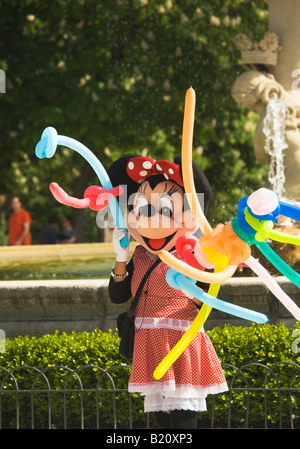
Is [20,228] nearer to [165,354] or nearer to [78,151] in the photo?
[78,151]

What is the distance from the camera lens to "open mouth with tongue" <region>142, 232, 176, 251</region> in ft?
14.9

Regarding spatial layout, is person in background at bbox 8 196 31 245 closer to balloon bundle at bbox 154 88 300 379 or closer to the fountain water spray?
the fountain water spray

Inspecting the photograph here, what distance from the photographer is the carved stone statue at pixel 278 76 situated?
27.0 ft

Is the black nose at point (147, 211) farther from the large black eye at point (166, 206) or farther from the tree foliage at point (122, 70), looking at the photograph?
the tree foliage at point (122, 70)

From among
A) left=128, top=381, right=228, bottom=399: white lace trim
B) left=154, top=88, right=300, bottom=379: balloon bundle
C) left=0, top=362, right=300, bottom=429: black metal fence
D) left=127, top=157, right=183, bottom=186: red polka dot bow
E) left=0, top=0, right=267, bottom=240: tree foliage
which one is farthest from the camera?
left=0, top=0, right=267, bottom=240: tree foliage

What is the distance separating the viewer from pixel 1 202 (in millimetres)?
20391

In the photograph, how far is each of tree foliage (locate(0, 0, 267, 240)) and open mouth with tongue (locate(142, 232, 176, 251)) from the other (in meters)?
10.1

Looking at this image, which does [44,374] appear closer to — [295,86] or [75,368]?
[75,368]

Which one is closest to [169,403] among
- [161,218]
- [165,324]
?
[165,324]

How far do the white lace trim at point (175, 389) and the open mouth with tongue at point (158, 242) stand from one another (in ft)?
2.29

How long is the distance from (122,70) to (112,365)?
9.99m

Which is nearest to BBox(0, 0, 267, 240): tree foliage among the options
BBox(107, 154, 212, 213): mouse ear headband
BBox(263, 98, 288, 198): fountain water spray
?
BBox(263, 98, 288, 198): fountain water spray

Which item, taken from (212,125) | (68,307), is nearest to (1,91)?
(212,125)

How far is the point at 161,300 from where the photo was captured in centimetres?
449
